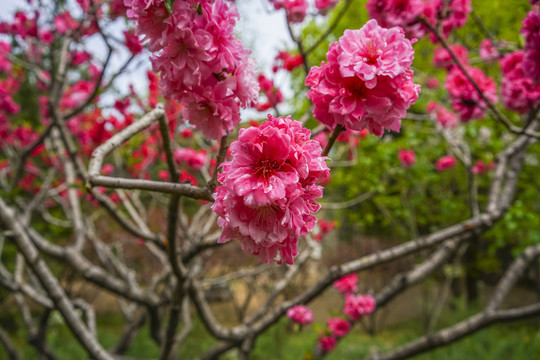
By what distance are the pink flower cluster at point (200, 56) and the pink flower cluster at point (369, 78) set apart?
21 centimetres

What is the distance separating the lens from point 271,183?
2.21ft

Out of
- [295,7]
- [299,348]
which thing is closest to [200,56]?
[295,7]

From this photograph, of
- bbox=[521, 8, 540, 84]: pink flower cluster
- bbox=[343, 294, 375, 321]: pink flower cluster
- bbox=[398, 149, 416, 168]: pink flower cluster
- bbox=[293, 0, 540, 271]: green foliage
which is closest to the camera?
bbox=[521, 8, 540, 84]: pink flower cluster

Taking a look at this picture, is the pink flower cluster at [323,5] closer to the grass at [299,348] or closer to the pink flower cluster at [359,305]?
the pink flower cluster at [359,305]

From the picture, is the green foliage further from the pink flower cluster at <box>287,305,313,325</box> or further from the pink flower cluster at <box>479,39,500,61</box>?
the pink flower cluster at <box>287,305,313,325</box>

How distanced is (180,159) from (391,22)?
2048 mm

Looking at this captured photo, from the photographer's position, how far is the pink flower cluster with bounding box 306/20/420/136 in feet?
2.66

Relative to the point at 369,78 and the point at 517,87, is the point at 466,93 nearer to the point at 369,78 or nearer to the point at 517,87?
the point at 517,87

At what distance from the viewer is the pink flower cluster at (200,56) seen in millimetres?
821

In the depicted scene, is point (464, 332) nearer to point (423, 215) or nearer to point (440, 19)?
point (440, 19)

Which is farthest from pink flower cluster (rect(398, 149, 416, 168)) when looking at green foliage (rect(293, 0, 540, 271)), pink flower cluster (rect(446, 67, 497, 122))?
Result: pink flower cluster (rect(446, 67, 497, 122))

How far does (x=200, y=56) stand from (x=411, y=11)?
117 centimetres

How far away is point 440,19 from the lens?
6.11 ft

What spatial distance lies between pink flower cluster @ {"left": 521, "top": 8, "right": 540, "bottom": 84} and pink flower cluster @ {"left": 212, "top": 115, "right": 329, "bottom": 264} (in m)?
1.29
